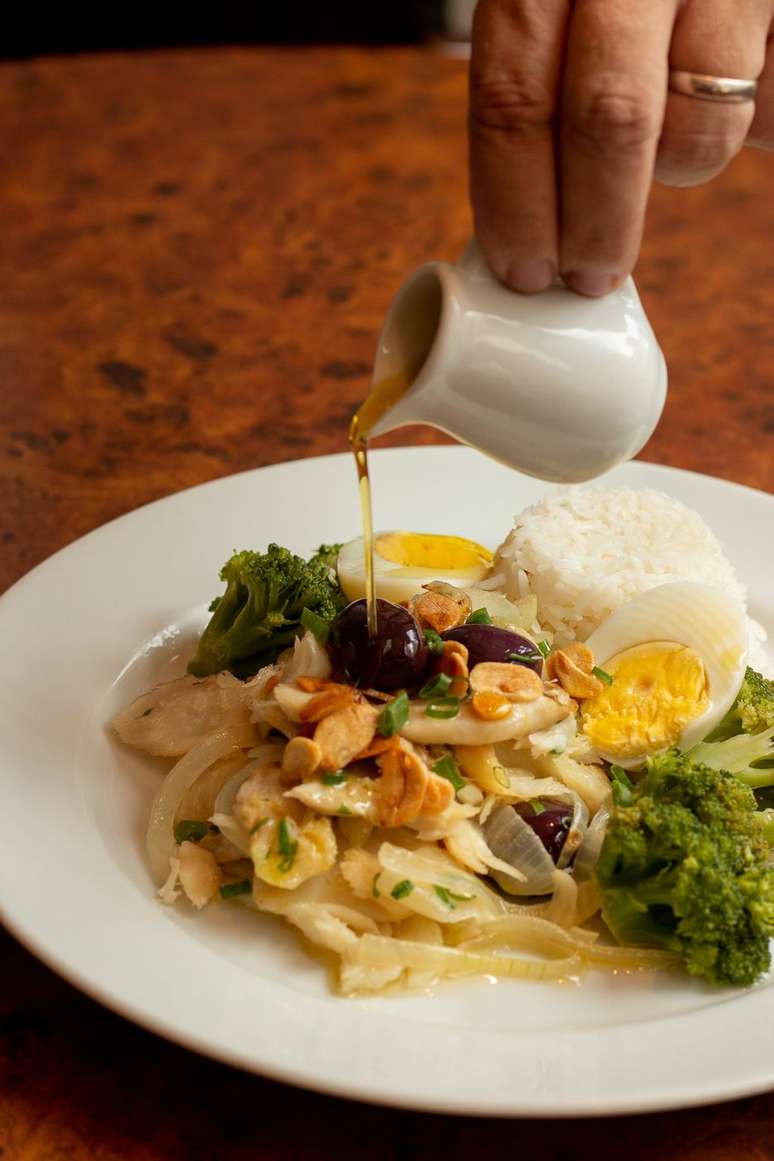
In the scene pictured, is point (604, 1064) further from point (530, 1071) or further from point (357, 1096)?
point (357, 1096)

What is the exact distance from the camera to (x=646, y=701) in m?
2.93

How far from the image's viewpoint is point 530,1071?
6.64 ft

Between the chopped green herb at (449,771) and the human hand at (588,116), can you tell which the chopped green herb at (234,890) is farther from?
the human hand at (588,116)

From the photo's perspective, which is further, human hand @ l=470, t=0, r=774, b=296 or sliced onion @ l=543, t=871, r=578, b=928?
sliced onion @ l=543, t=871, r=578, b=928

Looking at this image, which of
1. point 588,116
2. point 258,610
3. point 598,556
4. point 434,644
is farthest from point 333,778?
point 588,116

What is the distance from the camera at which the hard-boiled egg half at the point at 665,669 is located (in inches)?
113

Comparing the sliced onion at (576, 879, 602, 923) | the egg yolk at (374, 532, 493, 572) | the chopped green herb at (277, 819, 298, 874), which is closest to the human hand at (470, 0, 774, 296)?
the chopped green herb at (277, 819, 298, 874)

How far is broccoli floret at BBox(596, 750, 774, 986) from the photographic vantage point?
234 centimetres

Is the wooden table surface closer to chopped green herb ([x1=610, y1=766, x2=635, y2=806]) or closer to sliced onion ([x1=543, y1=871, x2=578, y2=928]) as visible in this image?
sliced onion ([x1=543, y1=871, x2=578, y2=928])

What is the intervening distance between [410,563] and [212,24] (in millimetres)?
7093

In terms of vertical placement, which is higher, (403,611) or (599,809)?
(403,611)

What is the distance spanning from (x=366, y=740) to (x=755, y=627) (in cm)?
135

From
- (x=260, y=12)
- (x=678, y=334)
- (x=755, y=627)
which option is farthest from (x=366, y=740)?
(x=260, y=12)

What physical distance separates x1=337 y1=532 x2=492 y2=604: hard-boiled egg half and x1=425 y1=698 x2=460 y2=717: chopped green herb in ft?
2.03
